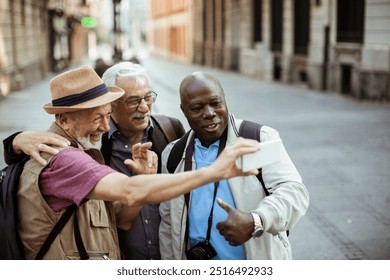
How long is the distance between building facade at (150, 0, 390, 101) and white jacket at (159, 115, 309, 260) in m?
12.2

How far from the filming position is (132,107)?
2684mm

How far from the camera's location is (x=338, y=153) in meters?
8.20

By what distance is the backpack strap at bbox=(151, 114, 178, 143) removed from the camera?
9.32 feet

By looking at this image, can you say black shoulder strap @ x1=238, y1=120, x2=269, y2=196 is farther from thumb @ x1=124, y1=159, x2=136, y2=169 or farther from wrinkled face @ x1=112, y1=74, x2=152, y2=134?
wrinkled face @ x1=112, y1=74, x2=152, y2=134

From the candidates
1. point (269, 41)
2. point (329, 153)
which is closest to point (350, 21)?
point (269, 41)

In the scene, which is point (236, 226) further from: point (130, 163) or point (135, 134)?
point (135, 134)

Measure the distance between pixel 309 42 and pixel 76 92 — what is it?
1723 centimetres

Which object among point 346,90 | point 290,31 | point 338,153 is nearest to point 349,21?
point 346,90

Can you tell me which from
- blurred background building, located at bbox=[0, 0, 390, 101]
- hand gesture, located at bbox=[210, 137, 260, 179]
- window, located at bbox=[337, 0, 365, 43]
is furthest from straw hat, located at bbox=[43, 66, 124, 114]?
window, located at bbox=[337, 0, 365, 43]

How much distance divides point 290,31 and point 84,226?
1916cm

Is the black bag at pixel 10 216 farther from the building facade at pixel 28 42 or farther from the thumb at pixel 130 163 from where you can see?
the building facade at pixel 28 42
